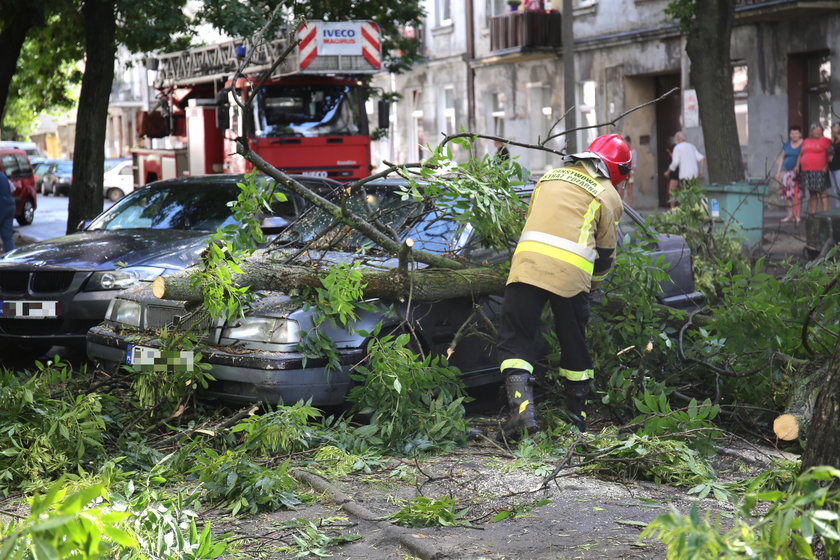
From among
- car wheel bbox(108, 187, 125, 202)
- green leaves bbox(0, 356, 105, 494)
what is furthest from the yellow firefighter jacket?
car wheel bbox(108, 187, 125, 202)

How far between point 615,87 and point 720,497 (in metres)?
25.5

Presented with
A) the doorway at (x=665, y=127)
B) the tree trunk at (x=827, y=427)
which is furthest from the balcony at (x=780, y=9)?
the tree trunk at (x=827, y=427)

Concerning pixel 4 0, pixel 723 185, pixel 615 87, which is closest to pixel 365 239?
pixel 723 185

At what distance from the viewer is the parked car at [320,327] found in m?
6.38

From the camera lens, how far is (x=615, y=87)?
1164 inches

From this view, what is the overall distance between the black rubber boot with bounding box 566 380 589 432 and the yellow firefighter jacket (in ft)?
1.80

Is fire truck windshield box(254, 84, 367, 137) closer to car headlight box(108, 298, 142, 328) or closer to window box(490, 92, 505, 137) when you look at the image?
car headlight box(108, 298, 142, 328)

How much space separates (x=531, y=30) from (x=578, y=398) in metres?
26.1

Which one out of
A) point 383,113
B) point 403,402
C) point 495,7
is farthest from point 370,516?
point 495,7

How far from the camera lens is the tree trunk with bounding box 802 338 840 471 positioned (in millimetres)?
3551

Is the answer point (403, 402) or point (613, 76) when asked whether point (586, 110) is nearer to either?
point (613, 76)

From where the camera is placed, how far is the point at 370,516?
494 cm

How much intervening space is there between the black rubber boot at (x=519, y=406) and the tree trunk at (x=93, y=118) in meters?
11.5

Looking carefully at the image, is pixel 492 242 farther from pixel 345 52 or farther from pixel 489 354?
pixel 345 52
